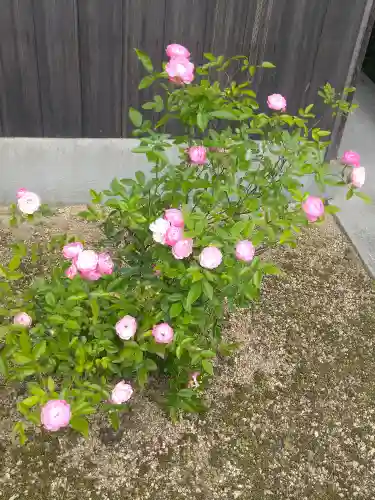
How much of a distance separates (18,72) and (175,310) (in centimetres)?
202

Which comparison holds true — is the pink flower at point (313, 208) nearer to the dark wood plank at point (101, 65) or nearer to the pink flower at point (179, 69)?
the pink flower at point (179, 69)

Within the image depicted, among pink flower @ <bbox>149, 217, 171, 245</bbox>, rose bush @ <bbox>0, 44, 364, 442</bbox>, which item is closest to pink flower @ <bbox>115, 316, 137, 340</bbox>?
rose bush @ <bbox>0, 44, 364, 442</bbox>

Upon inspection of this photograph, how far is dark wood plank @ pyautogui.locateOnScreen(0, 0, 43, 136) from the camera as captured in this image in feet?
9.11

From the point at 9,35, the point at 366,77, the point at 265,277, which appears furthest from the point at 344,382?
the point at 366,77

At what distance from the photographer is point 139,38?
289 centimetres

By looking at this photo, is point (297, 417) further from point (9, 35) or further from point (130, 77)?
point (9, 35)

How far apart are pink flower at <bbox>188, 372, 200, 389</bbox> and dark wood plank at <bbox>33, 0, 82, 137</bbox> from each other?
1766 millimetres

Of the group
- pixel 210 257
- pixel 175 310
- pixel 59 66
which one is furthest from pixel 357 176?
pixel 59 66

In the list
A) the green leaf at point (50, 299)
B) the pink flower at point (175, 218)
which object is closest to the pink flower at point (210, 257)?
the pink flower at point (175, 218)

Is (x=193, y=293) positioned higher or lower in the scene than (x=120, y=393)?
higher

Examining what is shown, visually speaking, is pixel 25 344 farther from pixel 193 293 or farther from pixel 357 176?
pixel 357 176

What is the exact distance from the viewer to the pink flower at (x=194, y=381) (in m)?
2.06

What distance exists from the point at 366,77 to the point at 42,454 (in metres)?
4.87

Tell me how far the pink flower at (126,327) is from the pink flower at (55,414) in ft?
0.97
